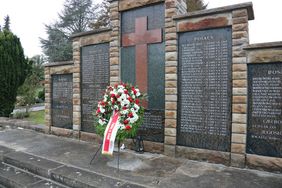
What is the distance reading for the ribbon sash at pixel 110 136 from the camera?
407 cm

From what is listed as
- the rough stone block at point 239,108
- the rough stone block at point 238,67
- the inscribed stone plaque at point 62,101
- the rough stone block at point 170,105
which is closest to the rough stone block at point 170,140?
the rough stone block at point 170,105

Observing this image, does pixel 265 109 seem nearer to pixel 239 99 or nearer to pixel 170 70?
pixel 239 99

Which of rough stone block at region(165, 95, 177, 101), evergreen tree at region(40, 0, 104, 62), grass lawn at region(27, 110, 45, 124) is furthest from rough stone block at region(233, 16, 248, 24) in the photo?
evergreen tree at region(40, 0, 104, 62)

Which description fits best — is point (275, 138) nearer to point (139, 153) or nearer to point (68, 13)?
point (139, 153)

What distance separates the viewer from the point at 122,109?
4254 mm

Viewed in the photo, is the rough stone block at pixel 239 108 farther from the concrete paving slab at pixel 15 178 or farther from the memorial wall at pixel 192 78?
the concrete paving slab at pixel 15 178

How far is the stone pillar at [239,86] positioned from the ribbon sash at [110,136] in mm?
2101

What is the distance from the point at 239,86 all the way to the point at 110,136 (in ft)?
7.99

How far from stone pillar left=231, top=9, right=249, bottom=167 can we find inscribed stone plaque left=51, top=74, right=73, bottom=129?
436 centimetres

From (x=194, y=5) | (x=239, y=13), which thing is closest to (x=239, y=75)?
(x=239, y=13)

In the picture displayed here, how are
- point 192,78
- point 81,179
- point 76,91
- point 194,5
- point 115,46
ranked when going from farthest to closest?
point 194,5, point 76,91, point 115,46, point 192,78, point 81,179

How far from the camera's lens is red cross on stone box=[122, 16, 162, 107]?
5191 mm

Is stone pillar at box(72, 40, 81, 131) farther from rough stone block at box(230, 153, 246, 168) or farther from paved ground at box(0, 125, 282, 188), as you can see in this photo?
rough stone block at box(230, 153, 246, 168)

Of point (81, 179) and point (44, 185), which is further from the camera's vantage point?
point (44, 185)
